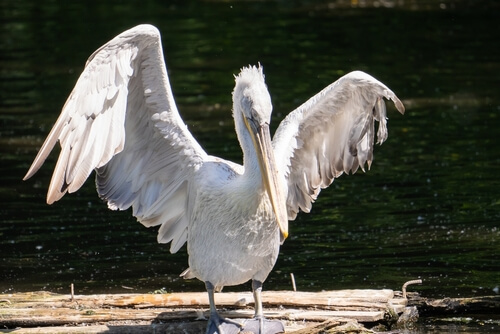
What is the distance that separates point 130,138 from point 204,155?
0.52 meters

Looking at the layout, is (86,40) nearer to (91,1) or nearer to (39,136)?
(91,1)

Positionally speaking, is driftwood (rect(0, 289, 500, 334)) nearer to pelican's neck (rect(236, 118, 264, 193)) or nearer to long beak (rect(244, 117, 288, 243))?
long beak (rect(244, 117, 288, 243))

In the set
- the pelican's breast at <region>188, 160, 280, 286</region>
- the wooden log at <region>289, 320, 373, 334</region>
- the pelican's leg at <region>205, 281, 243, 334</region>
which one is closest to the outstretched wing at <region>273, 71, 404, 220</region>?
the pelican's breast at <region>188, 160, 280, 286</region>

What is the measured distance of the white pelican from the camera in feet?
19.3

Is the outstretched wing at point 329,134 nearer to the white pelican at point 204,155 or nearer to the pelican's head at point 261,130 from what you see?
the white pelican at point 204,155

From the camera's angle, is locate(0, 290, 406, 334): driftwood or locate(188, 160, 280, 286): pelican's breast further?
locate(0, 290, 406, 334): driftwood

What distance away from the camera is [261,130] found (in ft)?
19.2

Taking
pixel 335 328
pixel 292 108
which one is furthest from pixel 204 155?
pixel 292 108

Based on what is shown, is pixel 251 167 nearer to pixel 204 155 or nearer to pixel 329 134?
pixel 204 155

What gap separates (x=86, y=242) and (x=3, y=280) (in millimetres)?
1053

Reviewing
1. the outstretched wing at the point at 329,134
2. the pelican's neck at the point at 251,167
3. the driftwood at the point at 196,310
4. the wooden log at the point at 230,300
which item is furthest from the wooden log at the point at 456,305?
the pelican's neck at the point at 251,167

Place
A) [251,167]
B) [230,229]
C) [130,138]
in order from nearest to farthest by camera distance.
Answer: [251,167]
[230,229]
[130,138]

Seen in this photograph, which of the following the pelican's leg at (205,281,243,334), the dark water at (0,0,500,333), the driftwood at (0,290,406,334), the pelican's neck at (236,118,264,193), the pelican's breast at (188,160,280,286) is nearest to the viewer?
the pelican's neck at (236,118,264,193)

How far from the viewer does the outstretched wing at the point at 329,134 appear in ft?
21.7
